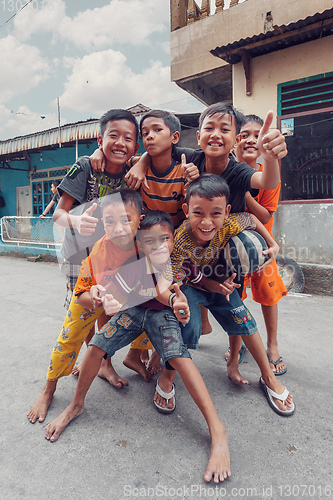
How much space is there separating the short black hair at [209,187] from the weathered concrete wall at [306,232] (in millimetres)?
3503

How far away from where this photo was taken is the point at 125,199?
161cm

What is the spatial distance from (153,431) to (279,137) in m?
1.55

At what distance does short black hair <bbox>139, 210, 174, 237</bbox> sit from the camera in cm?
166

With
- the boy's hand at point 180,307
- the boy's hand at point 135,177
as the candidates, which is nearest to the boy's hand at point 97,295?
the boy's hand at point 180,307

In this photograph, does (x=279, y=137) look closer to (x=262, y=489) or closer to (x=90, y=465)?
(x=262, y=489)

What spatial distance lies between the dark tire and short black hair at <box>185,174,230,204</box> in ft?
10.7

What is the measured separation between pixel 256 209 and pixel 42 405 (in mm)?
1631

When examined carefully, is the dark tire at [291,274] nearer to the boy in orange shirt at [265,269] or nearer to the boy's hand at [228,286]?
the boy in orange shirt at [265,269]

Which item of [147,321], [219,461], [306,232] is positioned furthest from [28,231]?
[219,461]

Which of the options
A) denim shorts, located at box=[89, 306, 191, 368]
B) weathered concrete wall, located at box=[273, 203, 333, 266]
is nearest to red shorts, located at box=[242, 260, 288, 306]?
denim shorts, located at box=[89, 306, 191, 368]

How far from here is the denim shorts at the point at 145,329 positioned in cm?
157

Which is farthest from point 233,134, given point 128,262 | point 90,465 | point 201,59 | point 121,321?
point 201,59

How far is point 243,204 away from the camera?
1719 millimetres

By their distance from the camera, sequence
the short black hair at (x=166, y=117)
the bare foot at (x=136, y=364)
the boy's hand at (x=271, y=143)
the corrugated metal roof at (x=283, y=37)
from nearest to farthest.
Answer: the boy's hand at (x=271, y=143)
the short black hair at (x=166, y=117)
the bare foot at (x=136, y=364)
the corrugated metal roof at (x=283, y=37)
